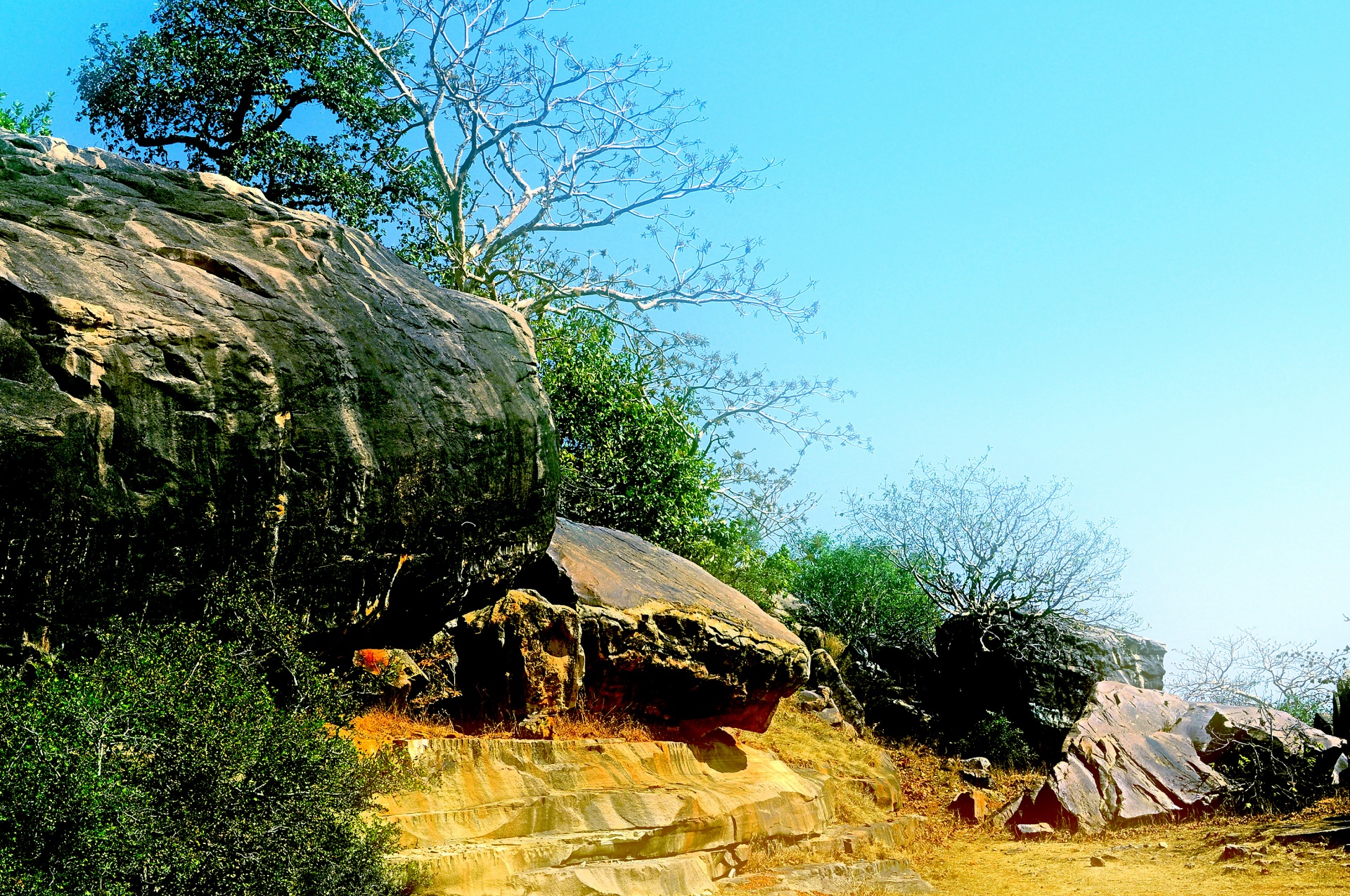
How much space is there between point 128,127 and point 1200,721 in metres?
23.5

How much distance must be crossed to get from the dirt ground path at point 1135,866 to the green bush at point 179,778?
24.6 feet

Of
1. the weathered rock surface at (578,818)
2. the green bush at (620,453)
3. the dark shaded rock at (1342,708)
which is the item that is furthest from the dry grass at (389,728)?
the dark shaded rock at (1342,708)

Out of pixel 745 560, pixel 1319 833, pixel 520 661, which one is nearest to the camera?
pixel 520 661

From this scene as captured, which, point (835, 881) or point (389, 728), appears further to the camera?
point (835, 881)

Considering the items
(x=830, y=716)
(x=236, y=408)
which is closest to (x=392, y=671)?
(x=236, y=408)

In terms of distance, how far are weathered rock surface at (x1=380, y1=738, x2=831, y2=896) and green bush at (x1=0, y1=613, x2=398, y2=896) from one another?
72 centimetres

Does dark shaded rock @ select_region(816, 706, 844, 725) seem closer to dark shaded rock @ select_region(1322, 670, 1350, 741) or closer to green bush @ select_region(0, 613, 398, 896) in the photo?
dark shaded rock @ select_region(1322, 670, 1350, 741)

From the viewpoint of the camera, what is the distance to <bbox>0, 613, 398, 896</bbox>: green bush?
173 inches

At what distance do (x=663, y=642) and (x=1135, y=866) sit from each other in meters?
6.72

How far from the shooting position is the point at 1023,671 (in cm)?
1672

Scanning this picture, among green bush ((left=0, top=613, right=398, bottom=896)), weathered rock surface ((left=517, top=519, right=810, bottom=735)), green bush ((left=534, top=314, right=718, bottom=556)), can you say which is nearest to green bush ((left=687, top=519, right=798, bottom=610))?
green bush ((left=534, top=314, right=718, bottom=556))

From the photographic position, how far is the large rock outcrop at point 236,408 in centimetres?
579

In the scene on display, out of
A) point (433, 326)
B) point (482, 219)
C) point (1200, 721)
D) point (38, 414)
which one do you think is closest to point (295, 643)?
point (38, 414)

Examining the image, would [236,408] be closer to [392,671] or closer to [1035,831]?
[392,671]
